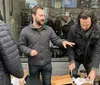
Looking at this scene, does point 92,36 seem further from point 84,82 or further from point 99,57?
point 84,82

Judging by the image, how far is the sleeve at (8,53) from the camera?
1961 millimetres

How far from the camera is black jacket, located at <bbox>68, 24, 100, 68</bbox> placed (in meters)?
3.05

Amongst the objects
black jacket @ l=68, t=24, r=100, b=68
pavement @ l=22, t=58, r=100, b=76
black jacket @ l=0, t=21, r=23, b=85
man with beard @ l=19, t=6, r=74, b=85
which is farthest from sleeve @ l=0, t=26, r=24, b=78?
pavement @ l=22, t=58, r=100, b=76

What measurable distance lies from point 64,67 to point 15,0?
1.67 metres

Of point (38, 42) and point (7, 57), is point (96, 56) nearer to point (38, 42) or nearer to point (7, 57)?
point (38, 42)

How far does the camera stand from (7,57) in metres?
1.99

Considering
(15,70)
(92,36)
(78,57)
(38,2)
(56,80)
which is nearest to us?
(15,70)

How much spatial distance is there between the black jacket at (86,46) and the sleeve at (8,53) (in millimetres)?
1255

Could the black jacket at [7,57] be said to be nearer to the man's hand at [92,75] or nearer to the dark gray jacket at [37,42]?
the dark gray jacket at [37,42]

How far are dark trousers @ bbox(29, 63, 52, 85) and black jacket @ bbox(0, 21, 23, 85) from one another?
990 mm

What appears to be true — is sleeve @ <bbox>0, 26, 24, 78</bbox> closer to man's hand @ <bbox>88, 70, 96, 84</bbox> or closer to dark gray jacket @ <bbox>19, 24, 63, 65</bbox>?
dark gray jacket @ <bbox>19, 24, 63, 65</bbox>

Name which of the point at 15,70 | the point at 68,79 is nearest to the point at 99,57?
the point at 68,79

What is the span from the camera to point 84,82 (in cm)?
312

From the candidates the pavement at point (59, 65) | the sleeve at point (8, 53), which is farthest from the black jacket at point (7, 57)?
the pavement at point (59, 65)
